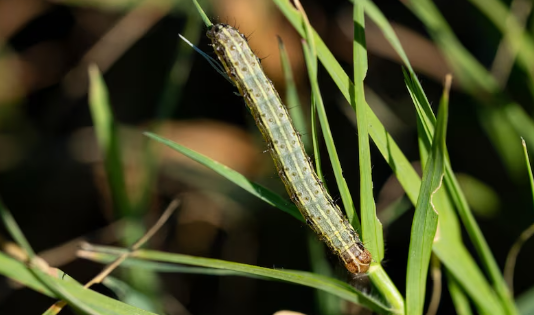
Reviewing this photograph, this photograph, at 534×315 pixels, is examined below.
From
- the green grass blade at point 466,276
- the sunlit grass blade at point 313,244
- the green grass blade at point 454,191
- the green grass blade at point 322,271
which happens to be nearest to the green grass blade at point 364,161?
the green grass blade at point 454,191

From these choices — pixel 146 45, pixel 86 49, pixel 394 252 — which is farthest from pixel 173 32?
pixel 394 252

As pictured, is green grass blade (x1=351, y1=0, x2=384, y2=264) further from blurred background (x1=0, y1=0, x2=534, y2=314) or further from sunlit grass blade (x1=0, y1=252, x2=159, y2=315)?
blurred background (x1=0, y1=0, x2=534, y2=314)

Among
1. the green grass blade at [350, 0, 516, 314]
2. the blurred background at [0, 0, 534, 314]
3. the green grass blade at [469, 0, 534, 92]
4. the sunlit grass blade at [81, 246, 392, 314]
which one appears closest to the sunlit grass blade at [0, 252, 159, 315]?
the sunlit grass blade at [81, 246, 392, 314]

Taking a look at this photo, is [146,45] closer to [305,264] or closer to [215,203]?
[215,203]

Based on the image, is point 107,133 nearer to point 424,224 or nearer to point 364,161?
point 364,161

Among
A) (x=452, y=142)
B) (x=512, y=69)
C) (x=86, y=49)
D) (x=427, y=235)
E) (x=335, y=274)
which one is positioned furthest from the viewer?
(x=86, y=49)

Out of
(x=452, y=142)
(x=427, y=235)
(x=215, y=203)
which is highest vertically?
(x=452, y=142)

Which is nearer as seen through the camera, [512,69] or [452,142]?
[512,69]
